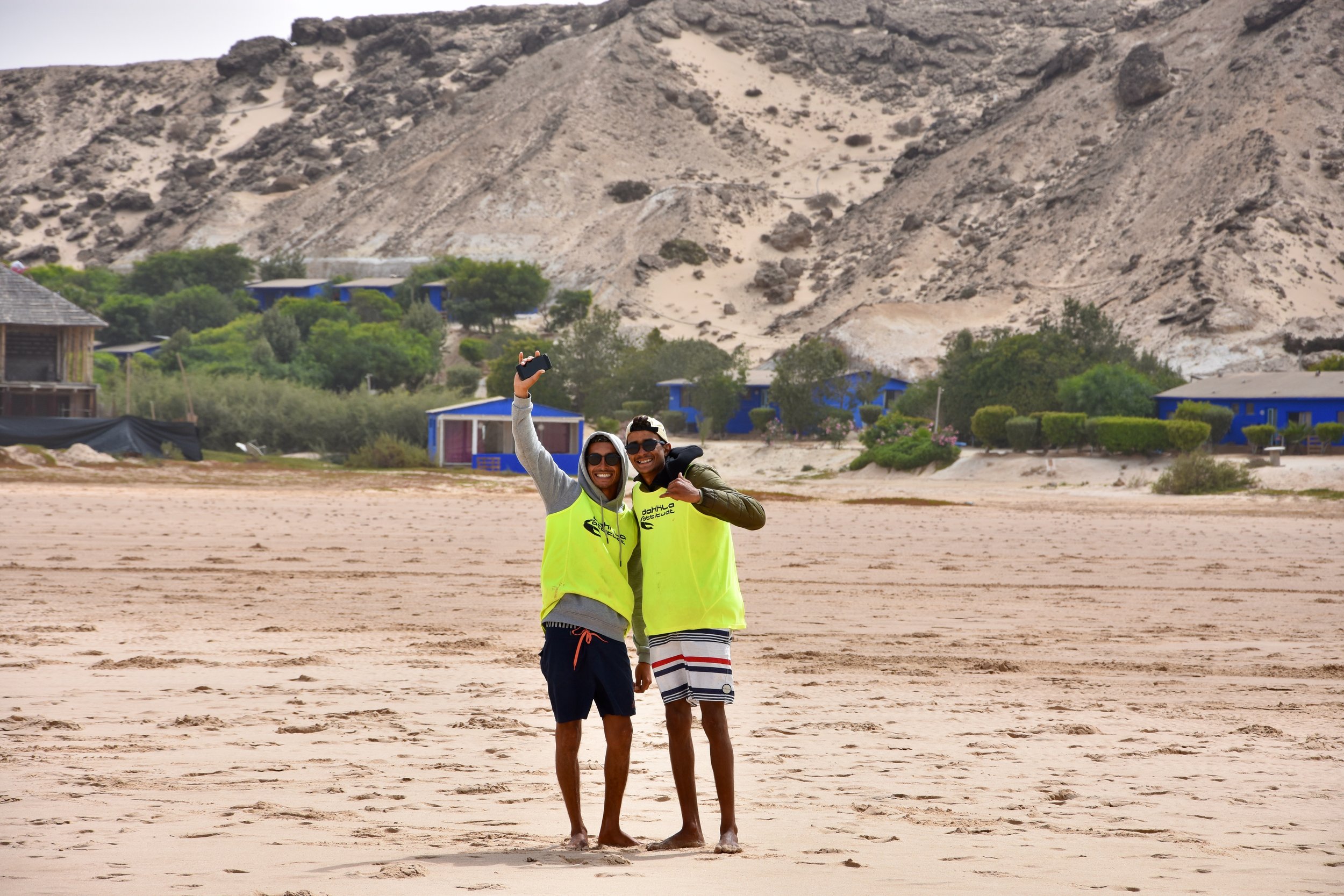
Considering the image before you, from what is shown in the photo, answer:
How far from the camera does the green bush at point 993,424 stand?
41594mm

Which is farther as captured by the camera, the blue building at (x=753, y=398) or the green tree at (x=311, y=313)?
the green tree at (x=311, y=313)

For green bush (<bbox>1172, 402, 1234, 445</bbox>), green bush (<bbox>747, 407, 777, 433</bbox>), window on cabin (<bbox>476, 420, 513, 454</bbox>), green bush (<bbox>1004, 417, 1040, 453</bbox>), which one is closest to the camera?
green bush (<bbox>1172, 402, 1234, 445</bbox>)

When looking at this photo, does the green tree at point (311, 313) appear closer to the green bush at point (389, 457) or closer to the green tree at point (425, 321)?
the green tree at point (425, 321)

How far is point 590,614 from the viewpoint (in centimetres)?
482

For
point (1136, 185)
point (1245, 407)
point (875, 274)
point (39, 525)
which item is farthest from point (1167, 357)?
point (39, 525)

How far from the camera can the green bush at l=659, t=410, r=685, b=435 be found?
56562 millimetres

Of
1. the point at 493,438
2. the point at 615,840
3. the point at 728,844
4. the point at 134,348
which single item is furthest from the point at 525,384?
the point at 134,348

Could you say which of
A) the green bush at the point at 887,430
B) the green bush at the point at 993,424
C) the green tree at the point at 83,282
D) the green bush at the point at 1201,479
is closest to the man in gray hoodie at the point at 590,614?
the green bush at the point at 1201,479

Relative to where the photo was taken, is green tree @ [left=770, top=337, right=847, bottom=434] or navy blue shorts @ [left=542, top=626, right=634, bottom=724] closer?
navy blue shorts @ [left=542, top=626, right=634, bottom=724]

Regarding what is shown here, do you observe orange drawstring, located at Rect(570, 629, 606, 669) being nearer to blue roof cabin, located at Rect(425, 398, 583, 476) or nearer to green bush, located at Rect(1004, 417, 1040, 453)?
blue roof cabin, located at Rect(425, 398, 583, 476)

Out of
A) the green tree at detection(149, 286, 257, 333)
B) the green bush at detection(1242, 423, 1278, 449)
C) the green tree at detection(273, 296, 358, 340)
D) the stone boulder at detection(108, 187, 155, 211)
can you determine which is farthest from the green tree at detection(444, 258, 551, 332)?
the green bush at detection(1242, 423, 1278, 449)

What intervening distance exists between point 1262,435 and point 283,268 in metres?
75.5

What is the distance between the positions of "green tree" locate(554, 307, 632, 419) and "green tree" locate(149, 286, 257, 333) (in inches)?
1292

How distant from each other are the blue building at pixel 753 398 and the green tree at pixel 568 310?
18.3m
